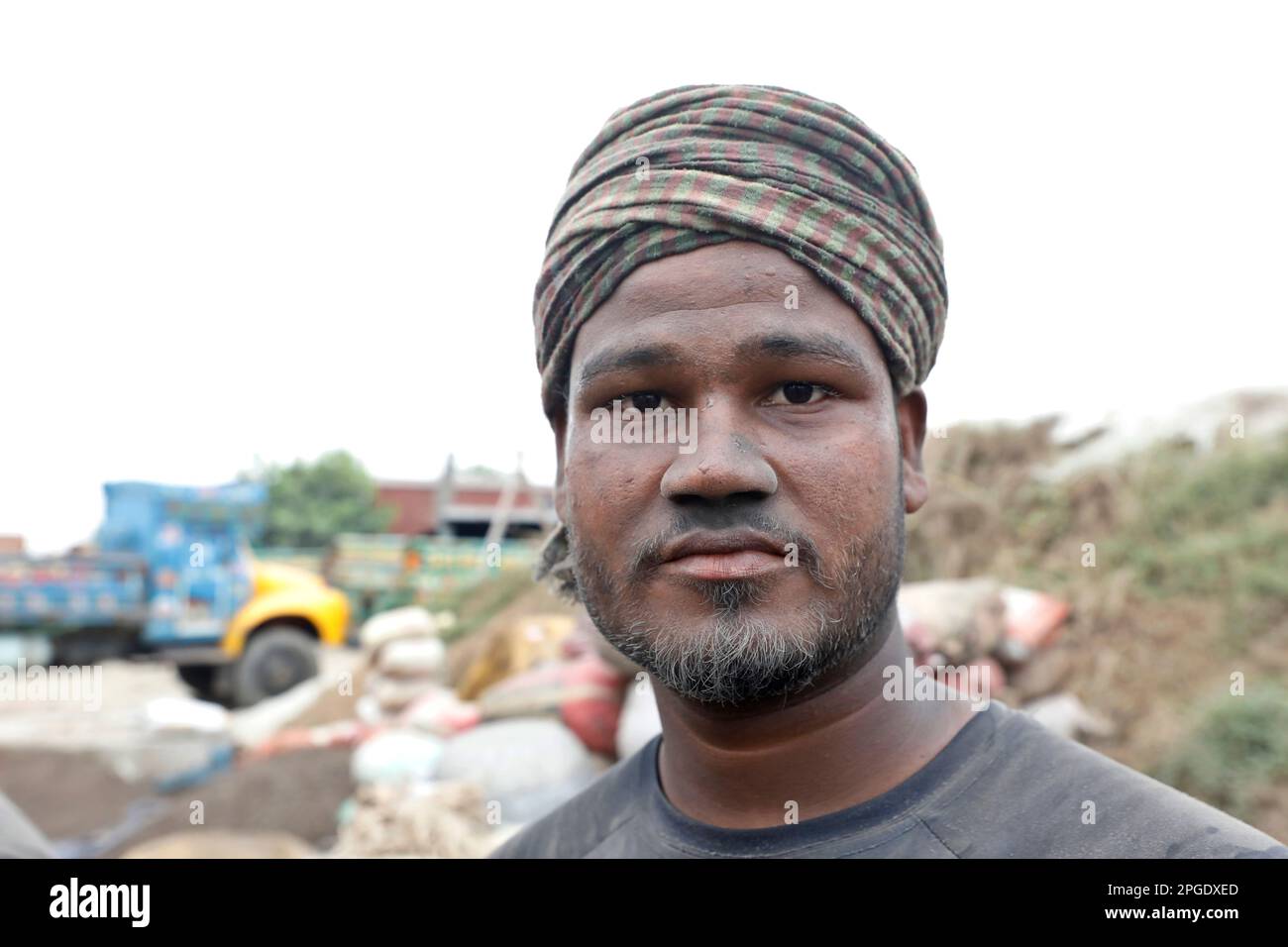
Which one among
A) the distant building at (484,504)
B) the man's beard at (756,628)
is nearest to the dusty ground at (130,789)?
the man's beard at (756,628)

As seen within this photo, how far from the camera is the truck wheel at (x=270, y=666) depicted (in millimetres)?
9852

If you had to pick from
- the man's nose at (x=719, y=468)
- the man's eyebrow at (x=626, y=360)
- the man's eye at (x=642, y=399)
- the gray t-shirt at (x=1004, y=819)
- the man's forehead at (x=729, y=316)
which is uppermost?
the man's forehead at (x=729, y=316)

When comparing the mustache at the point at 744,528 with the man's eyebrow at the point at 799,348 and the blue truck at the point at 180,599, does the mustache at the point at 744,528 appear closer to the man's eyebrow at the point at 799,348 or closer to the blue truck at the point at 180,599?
the man's eyebrow at the point at 799,348

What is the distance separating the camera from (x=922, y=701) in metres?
1.59

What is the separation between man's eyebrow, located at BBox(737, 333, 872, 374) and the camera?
1.42m

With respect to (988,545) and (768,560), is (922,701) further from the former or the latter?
(988,545)

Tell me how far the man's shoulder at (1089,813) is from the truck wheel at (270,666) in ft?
31.3

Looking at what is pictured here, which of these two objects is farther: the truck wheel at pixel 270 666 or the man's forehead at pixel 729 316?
the truck wheel at pixel 270 666

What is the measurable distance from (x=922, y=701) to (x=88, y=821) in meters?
7.23

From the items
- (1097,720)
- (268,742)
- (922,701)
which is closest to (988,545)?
(1097,720)

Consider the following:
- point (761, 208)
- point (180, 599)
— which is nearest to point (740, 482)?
point (761, 208)

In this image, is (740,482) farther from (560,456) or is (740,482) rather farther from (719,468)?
(560,456)

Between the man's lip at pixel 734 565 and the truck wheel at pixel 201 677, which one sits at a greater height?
the man's lip at pixel 734 565
